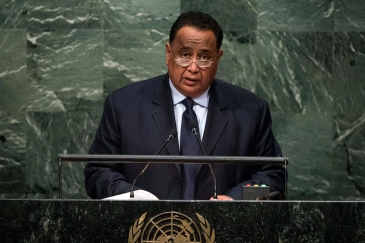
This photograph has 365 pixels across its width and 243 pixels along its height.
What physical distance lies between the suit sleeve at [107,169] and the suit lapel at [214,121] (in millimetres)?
541

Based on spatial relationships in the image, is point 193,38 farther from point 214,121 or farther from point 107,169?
point 107,169

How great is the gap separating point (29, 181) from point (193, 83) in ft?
8.07

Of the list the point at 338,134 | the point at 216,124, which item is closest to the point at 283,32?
the point at 338,134

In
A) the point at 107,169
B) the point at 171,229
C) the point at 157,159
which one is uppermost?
the point at 107,169

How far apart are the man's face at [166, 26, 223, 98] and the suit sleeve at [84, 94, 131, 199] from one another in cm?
47

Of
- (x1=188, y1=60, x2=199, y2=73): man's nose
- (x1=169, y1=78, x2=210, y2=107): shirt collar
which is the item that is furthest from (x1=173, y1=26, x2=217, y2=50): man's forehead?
(x1=169, y1=78, x2=210, y2=107): shirt collar

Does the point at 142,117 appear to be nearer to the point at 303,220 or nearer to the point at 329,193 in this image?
the point at 303,220

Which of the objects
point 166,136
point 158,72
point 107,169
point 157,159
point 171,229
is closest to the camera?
point 171,229

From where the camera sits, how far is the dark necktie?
5.23 meters

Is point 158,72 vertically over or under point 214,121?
over

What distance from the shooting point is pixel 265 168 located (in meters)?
5.34

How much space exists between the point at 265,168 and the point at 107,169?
956mm

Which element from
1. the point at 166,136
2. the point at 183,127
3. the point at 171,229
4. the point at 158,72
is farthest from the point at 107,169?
the point at 158,72

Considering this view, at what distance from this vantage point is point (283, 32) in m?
7.29
